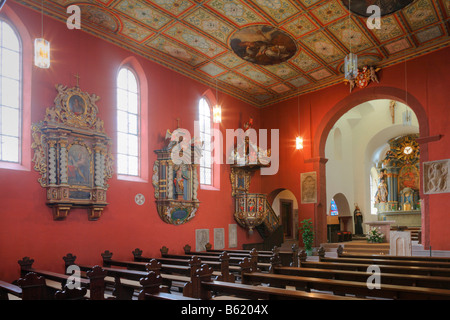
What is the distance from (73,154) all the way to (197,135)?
455 cm

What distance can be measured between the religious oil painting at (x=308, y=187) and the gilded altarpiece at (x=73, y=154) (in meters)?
7.29

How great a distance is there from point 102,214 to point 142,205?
4.28ft

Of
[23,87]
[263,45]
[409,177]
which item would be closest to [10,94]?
[23,87]

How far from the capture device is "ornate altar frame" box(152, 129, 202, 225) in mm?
10422

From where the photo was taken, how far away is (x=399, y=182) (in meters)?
21.7

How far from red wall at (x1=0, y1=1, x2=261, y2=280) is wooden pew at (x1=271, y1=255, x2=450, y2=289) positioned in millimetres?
4873

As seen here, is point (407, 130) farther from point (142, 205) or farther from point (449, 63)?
point (142, 205)

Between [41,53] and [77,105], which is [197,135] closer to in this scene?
[77,105]

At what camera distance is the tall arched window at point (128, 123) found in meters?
10.0

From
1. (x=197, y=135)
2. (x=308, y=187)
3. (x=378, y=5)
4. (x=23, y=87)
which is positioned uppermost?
(x=378, y=5)

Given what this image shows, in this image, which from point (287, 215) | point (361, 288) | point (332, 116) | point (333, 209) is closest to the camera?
point (361, 288)

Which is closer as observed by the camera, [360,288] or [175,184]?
[360,288]

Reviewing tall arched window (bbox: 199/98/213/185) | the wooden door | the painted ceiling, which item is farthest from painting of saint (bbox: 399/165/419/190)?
tall arched window (bbox: 199/98/213/185)
